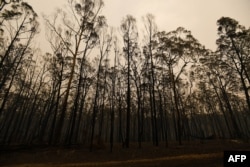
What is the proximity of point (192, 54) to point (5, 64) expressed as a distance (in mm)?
27091

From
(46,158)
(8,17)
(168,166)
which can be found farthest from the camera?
(8,17)

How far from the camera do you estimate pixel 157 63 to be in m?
24.1

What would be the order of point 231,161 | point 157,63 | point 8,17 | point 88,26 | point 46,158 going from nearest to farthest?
point 231,161, point 46,158, point 8,17, point 88,26, point 157,63

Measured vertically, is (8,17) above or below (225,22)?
below

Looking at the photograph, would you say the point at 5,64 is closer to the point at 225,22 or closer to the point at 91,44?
the point at 91,44

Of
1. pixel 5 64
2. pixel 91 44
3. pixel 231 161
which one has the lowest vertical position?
pixel 231 161

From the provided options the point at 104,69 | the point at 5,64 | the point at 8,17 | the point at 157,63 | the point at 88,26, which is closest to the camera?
the point at 8,17

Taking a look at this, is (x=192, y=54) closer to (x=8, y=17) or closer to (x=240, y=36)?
(x=240, y=36)

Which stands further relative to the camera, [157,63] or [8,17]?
[157,63]

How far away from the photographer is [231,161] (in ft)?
18.5

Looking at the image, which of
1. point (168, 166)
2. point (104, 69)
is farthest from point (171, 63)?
point (168, 166)

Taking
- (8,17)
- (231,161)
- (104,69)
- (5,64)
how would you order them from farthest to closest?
(104,69)
(5,64)
(8,17)
(231,161)

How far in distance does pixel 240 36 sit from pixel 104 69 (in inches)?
785

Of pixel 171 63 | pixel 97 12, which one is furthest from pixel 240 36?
pixel 97 12
